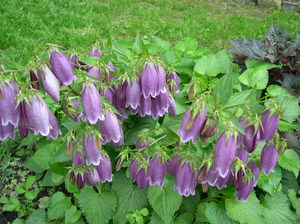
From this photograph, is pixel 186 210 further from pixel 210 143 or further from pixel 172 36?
pixel 172 36

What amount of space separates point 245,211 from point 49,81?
5.32ft

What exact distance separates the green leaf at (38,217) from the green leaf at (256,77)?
2.08 meters

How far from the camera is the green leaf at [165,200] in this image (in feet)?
7.59

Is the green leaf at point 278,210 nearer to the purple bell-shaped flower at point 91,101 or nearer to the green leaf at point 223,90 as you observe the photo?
the green leaf at point 223,90

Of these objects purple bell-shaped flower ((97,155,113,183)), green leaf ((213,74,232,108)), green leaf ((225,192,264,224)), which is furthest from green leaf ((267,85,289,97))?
purple bell-shaped flower ((97,155,113,183))

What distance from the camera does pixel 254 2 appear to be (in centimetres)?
887

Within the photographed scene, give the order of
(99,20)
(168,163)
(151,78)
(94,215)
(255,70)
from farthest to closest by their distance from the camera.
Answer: (99,20), (255,70), (94,215), (168,163), (151,78)

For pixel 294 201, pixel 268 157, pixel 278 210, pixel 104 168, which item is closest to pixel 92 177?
pixel 104 168

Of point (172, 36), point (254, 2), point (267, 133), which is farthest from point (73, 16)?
point (267, 133)

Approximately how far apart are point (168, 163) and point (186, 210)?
0.81 metres

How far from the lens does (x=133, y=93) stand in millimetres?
1890

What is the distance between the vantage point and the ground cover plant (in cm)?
161

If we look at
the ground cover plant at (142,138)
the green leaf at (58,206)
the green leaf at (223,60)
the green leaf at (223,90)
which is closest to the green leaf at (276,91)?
the ground cover plant at (142,138)

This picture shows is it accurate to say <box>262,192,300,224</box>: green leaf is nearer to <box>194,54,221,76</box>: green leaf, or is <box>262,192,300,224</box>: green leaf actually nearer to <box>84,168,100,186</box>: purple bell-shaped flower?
<box>194,54,221,76</box>: green leaf
